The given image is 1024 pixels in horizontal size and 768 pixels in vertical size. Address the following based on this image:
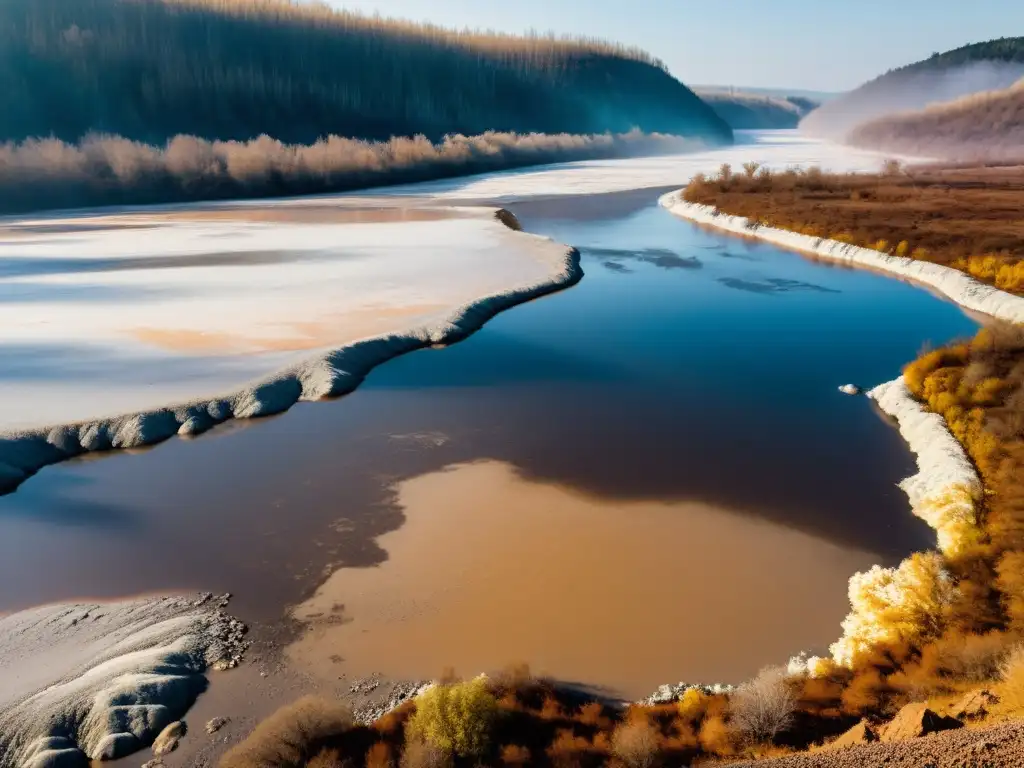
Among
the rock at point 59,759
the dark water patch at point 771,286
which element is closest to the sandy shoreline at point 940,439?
the dark water patch at point 771,286

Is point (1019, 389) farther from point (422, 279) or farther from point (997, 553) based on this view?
point (422, 279)

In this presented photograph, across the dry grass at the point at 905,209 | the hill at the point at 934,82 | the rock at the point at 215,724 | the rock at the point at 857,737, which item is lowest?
the rock at the point at 215,724

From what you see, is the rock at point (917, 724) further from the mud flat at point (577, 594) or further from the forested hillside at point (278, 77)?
the forested hillside at point (278, 77)

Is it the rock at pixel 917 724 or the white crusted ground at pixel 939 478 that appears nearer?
the rock at pixel 917 724

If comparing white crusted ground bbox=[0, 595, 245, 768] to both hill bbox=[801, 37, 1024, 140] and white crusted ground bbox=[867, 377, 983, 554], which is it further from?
hill bbox=[801, 37, 1024, 140]

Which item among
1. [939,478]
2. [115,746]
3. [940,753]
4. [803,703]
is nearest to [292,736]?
[115,746]

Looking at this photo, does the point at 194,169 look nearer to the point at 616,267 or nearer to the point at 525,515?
the point at 616,267

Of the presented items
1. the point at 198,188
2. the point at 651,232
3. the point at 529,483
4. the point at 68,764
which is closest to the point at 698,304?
the point at 529,483
